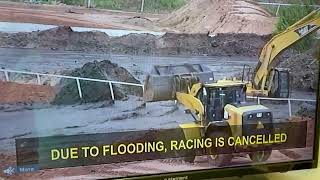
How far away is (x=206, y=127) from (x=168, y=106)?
115 mm

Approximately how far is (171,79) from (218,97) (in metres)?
0.13

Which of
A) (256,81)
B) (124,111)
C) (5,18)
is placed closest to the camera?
(5,18)

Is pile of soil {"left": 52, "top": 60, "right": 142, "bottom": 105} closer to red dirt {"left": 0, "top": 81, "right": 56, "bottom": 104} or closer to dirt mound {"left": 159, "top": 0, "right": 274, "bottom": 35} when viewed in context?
red dirt {"left": 0, "top": 81, "right": 56, "bottom": 104}

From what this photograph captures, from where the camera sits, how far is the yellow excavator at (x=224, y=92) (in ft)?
3.85

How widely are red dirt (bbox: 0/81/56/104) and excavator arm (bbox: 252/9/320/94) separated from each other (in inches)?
19.8

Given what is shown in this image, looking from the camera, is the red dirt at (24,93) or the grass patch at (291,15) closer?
the red dirt at (24,93)

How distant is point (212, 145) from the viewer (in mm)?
1233

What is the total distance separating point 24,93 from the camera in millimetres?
1065

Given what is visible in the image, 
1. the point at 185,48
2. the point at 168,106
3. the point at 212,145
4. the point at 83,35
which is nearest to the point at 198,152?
the point at 212,145

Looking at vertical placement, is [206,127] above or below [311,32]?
below

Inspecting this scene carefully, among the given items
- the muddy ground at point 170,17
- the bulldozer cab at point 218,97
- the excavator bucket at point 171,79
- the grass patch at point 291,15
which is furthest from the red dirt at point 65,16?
the grass patch at point 291,15

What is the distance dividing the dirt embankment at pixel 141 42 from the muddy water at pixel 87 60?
11mm

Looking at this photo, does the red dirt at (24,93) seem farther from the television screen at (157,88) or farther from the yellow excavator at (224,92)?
the yellow excavator at (224,92)

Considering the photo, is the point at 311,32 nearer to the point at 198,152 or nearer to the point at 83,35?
the point at 198,152
